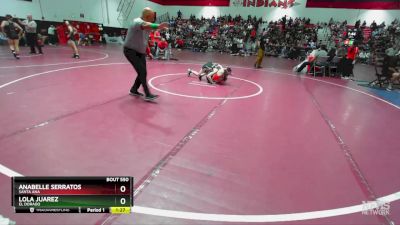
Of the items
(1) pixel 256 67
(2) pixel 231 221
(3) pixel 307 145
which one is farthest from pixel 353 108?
(1) pixel 256 67

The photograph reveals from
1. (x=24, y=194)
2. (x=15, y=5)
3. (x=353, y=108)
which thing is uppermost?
(x=15, y=5)

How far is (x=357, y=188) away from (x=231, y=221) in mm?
1554

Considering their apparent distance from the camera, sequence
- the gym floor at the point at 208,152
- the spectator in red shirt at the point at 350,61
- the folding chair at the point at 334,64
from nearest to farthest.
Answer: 1. the gym floor at the point at 208,152
2. the spectator in red shirt at the point at 350,61
3. the folding chair at the point at 334,64

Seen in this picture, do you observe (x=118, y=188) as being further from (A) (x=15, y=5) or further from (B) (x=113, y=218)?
(A) (x=15, y=5)

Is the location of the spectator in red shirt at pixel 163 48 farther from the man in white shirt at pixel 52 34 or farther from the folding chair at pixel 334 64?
the man in white shirt at pixel 52 34

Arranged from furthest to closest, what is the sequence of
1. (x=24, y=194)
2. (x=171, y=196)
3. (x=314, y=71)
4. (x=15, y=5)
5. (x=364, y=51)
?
1. (x=364, y=51)
2. (x=15, y=5)
3. (x=314, y=71)
4. (x=171, y=196)
5. (x=24, y=194)

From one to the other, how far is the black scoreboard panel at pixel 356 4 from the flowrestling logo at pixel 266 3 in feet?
5.75

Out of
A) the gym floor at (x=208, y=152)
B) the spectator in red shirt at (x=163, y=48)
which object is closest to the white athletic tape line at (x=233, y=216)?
the gym floor at (x=208, y=152)

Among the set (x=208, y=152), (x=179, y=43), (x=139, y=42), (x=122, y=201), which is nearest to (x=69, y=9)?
(x=179, y=43)

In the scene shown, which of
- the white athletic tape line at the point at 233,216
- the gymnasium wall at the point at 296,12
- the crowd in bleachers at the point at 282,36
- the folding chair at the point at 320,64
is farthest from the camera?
the gymnasium wall at the point at 296,12

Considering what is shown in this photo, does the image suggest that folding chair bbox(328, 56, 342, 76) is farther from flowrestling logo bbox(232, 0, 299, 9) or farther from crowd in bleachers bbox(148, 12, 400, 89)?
flowrestling logo bbox(232, 0, 299, 9)

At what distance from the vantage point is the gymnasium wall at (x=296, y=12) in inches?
899

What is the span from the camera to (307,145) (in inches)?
148
